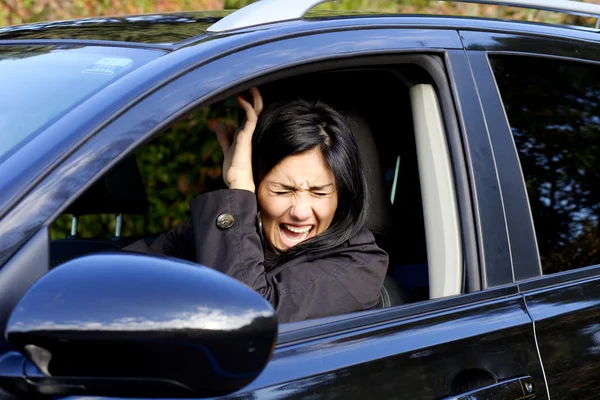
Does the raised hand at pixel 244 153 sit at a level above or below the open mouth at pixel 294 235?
above

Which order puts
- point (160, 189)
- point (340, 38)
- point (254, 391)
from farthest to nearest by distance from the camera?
point (160, 189), point (340, 38), point (254, 391)

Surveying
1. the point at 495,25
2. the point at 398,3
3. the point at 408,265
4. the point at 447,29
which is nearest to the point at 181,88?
the point at 447,29

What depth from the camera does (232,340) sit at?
126cm

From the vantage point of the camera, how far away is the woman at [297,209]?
2039mm

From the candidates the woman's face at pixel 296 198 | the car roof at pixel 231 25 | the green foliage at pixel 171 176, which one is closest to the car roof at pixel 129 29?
the car roof at pixel 231 25

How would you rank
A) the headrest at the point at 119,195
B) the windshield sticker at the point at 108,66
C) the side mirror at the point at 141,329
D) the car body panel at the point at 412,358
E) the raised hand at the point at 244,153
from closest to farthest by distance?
the side mirror at the point at 141,329 → the car body panel at the point at 412,358 → the windshield sticker at the point at 108,66 → the raised hand at the point at 244,153 → the headrest at the point at 119,195

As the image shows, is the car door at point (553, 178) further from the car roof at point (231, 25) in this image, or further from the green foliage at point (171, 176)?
the green foliage at point (171, 176)

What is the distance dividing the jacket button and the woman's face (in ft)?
1.11

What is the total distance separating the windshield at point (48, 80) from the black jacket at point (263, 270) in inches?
16.0

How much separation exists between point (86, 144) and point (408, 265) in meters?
1.21

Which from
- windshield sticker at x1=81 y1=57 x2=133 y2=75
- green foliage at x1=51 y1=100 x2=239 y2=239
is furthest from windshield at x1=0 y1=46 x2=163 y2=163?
green foliage at x1=51 y1=100 x2=239 y2=239

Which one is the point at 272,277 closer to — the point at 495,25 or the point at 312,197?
the point at 312,197

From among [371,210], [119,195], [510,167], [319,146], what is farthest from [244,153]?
[119,195]

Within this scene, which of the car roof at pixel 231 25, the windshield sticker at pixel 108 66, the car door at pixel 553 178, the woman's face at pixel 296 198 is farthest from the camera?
the woman's face at pixel 296 198
